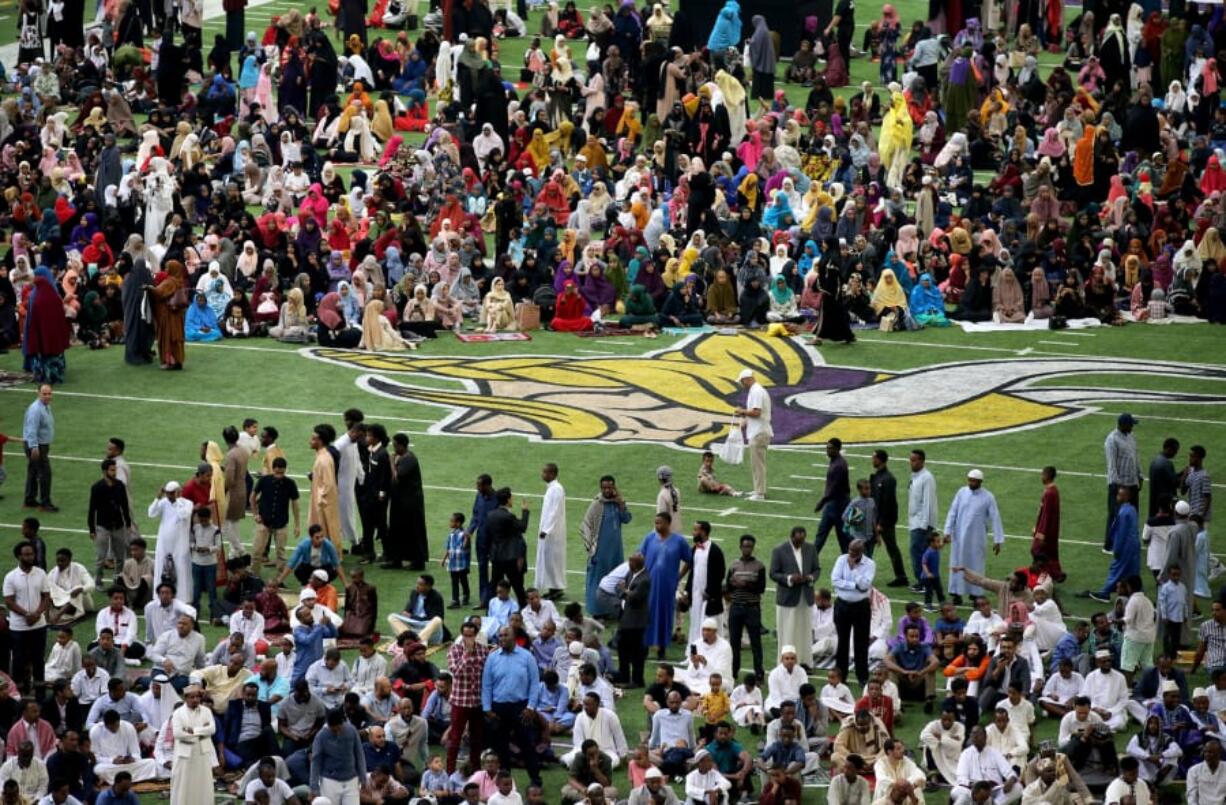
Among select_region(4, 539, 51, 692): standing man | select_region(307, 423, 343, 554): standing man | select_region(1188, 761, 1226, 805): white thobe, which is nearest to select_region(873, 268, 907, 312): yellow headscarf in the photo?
select_region(307, 423, 343, 554): standing man

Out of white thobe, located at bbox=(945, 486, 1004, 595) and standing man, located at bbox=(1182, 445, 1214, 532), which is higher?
standing man, located at bbox=(1182, 445, 1214, 532)

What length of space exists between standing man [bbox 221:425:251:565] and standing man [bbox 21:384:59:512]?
94.5 inches

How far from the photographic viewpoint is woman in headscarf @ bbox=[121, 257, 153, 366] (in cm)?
3580

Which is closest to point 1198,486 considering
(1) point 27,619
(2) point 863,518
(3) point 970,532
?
(3) point 970,532

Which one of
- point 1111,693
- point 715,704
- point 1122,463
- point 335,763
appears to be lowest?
point 335,763

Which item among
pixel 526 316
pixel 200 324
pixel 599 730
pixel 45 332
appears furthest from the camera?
pixel 526 316

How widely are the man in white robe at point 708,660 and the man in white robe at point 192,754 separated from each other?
4.61 meters

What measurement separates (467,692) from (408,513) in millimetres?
4919

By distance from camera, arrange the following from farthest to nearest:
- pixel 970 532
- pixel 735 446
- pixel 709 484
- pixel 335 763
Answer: pixel 735 446, pixel 709 484, pixel 970 532, pixel 335 763

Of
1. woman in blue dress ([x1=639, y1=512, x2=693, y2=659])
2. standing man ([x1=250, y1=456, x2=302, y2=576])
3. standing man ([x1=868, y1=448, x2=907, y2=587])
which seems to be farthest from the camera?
standing man ([x1=250, y1=456, x2=302, y2=576])

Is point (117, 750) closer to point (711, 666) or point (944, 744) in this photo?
point (711, 666)

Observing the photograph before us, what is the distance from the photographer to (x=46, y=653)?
2702cm

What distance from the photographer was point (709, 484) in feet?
104

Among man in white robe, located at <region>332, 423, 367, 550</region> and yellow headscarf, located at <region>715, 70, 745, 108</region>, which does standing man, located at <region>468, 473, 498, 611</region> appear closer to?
man in white robe, located at <region>332, 423, 367, 550</region>
